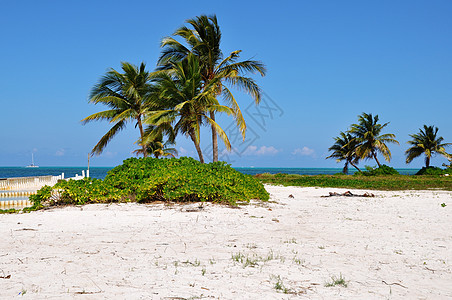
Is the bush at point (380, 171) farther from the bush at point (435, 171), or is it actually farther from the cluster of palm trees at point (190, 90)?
the cluster of palm trees at point (190, 90)

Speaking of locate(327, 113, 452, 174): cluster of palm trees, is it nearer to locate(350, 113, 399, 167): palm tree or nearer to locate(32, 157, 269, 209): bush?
locate(350, 113, 399, 167): palm tree

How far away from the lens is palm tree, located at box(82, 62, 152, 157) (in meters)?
20.6

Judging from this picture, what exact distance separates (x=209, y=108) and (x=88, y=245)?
12767 mm

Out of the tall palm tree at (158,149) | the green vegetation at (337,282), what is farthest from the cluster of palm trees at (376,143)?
the green vegetation at (337,282)

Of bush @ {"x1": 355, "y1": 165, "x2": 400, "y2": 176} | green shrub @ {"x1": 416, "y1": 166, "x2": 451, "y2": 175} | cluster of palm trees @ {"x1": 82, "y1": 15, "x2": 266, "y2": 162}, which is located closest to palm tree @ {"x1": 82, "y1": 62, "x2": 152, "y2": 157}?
cluster of palm trees @ {"x1": 82, "y1": 15, "x2": 266, "y2": 162}

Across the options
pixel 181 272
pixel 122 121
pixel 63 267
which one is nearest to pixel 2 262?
pixel 63 267

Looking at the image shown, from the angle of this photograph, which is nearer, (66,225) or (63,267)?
(63,267)

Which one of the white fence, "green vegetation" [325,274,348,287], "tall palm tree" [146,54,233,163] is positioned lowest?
"green vegetation" [325,274,348,287]

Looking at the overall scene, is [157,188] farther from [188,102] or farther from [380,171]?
[380,171]

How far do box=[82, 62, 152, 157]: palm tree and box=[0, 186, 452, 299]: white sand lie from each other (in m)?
13.4

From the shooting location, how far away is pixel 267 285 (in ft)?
10.6

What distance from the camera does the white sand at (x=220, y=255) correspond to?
312cm

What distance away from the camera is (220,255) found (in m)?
4.30

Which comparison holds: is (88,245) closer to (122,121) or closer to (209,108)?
(209,108)
